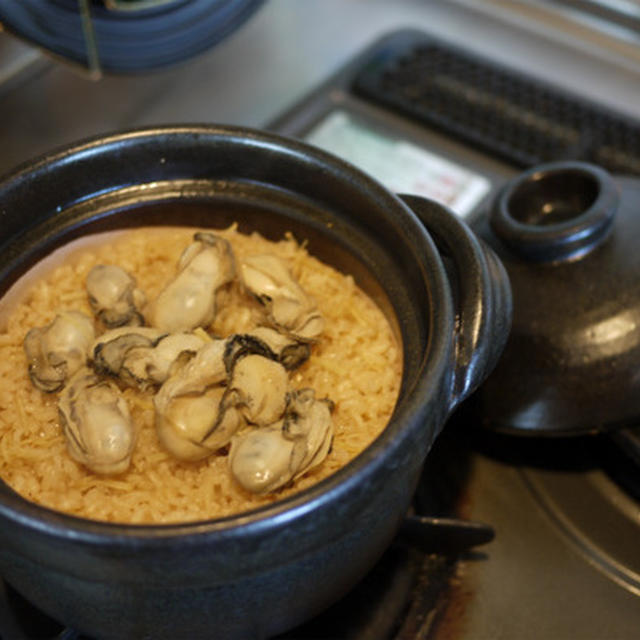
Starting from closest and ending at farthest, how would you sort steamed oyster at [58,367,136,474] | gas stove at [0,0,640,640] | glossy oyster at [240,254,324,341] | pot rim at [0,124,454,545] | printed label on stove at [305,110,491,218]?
pot rim at [0,124,454,545]
steamed oyster at [58,367,136,474]
glossy oyster at [240,254,324,341]
gas stove at [0,0,640,640]
printed label on stove at [305,110,491,218]

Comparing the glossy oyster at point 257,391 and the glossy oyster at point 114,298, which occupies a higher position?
the glossy oyster at point 114,298

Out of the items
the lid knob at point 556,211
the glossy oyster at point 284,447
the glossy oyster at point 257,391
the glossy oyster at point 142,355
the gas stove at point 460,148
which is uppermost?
the glossy oyster at point 142,355

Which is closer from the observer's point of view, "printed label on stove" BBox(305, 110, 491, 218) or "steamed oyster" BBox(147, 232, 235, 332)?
"steamed oyster" BBox(147, 232, 235, 332)

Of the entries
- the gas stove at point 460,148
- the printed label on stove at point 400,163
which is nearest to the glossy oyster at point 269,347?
the gas stove at point 460,148

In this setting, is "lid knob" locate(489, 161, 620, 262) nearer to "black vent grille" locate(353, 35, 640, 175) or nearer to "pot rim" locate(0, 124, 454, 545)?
"pot rim" locate(0, 124, 454, 545)

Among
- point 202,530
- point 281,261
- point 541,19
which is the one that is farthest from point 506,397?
point 541,19

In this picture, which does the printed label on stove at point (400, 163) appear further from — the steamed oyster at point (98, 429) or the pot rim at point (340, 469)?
the steamed oyster at point (98, 429)

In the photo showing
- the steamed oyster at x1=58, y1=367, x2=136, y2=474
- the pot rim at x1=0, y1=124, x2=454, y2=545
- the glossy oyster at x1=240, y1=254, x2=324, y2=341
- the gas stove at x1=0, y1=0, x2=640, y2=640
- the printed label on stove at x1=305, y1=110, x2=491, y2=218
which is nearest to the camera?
the pot rim at x1=0, y1=124, x2=454, y2=545

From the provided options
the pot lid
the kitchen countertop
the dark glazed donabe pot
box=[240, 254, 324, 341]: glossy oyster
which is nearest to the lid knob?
the pot lid

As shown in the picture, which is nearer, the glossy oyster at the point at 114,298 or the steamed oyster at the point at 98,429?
the steamed oyster at the point at 98,429
